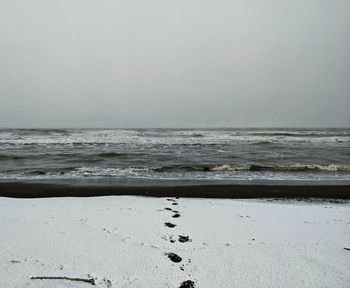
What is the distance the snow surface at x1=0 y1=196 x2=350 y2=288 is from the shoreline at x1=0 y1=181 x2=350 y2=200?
185cm

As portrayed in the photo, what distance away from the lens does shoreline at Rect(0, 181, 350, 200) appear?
761 centimetres

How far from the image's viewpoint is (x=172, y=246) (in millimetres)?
3678

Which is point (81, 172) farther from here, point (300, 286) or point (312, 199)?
point (300, 286)

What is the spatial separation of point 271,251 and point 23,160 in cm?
1422

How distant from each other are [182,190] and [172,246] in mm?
4492

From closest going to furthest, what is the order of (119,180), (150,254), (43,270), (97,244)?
(43,270) → (150,254) → (97,244) → (119,180)

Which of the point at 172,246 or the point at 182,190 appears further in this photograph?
the point at 182,190

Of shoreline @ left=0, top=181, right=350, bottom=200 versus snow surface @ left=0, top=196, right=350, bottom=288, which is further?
shoreline @ left=0, top=181, right=350, bottom=200

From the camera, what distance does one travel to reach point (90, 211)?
210 inches

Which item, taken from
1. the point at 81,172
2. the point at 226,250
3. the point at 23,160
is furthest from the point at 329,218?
the point at 23,160

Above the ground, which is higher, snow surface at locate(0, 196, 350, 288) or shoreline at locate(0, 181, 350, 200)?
snow surface at locate(0, 196, 350, 288)

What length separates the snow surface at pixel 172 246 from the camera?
291 centimetres

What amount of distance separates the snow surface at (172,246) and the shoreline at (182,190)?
1.85m

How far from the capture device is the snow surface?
2.91 meters
